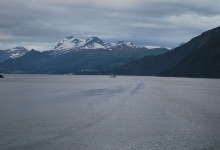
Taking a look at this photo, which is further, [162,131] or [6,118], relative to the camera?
[6,118]

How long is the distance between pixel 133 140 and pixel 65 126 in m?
16.0

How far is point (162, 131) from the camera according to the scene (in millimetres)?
58688

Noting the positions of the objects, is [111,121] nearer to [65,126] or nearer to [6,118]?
[65,126]

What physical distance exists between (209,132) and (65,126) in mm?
26188

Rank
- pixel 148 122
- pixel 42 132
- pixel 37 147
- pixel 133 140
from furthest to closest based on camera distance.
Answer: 1. pixel 148 122
2. pixel 42 132
3. pixel 133 140
4. pixel 37 147

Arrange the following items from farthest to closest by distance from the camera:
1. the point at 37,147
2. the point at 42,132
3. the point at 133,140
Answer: the point at 42,132 < the point at 133,140 < the point at 37,147

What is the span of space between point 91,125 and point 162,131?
13925mm

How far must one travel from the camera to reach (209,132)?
190 feet

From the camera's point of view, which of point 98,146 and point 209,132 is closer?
point 98,146

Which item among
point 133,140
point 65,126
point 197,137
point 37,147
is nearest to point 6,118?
point 65,126

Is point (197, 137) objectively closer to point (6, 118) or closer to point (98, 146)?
point (98, 146)

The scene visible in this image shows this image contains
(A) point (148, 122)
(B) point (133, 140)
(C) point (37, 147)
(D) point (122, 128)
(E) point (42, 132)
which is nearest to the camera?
(C) point (37, 147)

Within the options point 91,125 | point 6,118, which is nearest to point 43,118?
point 6,118

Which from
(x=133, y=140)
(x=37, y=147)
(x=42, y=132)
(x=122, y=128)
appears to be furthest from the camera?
(x=122, y=128)
